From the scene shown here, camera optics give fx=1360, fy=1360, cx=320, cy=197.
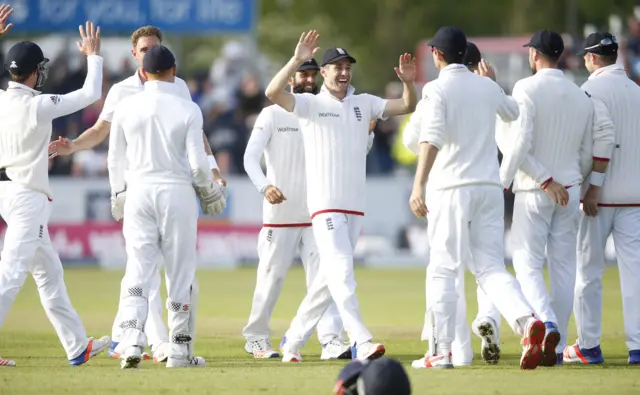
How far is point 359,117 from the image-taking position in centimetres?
1192

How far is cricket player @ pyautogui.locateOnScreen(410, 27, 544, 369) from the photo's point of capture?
1107cm

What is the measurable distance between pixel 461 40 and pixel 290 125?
7.86 ft

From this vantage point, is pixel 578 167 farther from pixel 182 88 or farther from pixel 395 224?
pixel 395 224

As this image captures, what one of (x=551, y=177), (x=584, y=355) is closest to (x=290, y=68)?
(x=551, y=177)

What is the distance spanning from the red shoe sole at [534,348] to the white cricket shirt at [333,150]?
1.99 m

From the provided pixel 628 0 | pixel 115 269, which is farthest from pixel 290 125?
pixel 628 0

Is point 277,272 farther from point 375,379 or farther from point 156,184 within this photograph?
point 375,379

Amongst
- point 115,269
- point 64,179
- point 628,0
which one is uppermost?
point 628,0

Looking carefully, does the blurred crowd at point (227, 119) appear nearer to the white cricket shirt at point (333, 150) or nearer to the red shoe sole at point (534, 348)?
the white cricket shirt at point (333, 150)

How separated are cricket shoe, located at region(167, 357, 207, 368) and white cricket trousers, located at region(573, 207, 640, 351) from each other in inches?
136

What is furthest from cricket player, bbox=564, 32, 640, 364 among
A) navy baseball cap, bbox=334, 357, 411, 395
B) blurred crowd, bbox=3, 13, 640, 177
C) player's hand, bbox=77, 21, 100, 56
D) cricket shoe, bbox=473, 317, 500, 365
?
blurred crowd, bbox=3, 13, 640, 177

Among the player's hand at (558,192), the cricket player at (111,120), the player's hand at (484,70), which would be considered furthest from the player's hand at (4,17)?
the player's hand at (558,192)

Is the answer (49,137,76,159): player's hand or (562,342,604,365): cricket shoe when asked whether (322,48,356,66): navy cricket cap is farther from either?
(562,342,604,365): cricket shoe

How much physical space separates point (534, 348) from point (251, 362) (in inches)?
105
